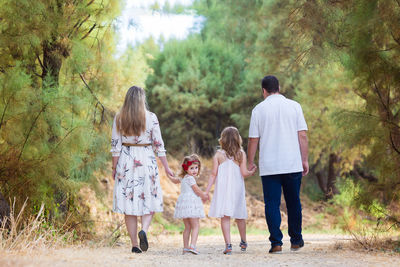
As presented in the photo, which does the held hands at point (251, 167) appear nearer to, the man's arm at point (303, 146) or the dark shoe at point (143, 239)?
the man's arm at point (303, 146)

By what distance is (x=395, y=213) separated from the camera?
22.0ft

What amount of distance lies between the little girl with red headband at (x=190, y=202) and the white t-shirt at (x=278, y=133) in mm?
757

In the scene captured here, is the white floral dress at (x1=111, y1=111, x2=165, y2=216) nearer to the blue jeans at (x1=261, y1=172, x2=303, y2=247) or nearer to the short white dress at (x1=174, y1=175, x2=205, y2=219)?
the short white dress at (x1=174, y1=175, x2=205, y2=219)

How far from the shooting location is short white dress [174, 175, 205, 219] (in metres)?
6.00

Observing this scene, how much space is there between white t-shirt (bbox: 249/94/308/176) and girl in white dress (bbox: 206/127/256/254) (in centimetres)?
34

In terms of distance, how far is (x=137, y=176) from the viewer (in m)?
5.92

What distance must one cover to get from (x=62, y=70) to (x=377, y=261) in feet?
18.9

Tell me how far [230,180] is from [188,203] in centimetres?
62

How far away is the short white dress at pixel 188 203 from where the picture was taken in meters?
6.00

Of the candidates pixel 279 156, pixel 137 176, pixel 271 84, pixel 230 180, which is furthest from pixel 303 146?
pixel 137 176

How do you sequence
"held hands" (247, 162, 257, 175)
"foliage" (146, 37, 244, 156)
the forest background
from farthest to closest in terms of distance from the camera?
"foliage" (146, 37, 244, 156), the forest background, "held hands" (247, 162, 257, 175)

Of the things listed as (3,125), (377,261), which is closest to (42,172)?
(3,125)

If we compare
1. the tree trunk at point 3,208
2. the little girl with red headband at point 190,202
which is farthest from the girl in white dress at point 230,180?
the tree trunk at point 3,208

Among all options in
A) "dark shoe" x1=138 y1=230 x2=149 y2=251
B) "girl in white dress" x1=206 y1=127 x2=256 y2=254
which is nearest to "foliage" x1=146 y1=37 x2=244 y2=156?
"girl in white dress" x1=206 y1=127 x2=256 y2=254
